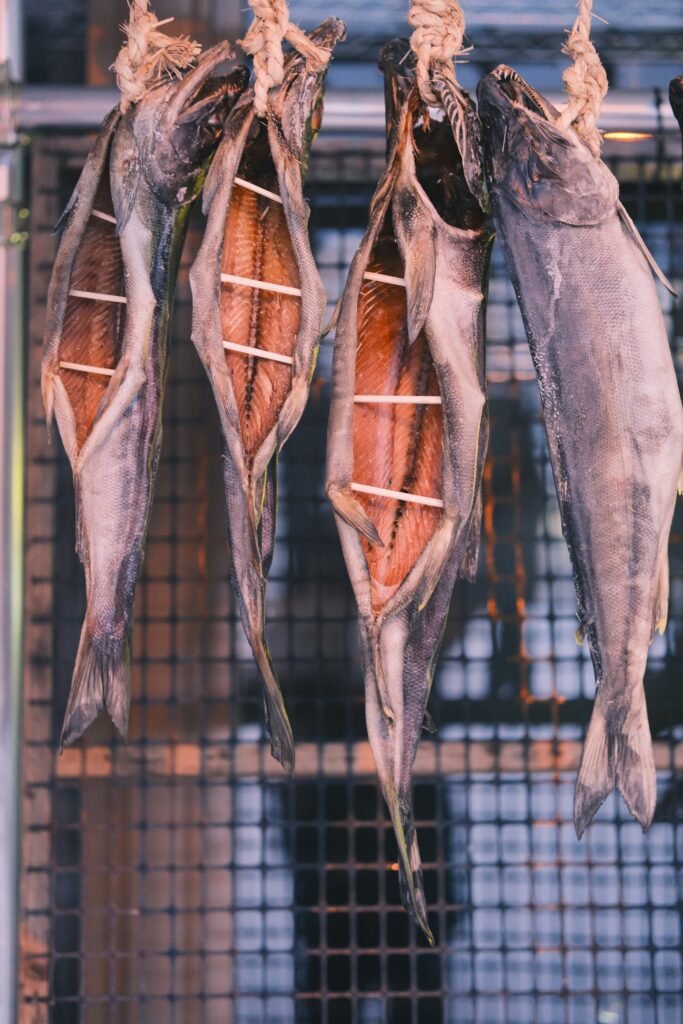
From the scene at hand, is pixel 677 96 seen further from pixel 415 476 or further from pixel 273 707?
pixel 273 707

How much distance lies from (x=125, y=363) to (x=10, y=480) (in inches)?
14.2

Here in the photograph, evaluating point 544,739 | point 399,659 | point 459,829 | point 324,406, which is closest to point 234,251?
point 399,659

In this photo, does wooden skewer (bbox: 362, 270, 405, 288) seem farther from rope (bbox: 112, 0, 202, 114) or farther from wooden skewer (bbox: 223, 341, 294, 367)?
rope (bbox: 112, 0, 202, 114)

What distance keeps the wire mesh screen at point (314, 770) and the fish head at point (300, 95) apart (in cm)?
67

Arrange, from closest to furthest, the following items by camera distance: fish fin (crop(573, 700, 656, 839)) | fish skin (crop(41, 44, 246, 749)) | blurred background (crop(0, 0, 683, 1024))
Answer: fish fin (crop(573, 700, 656, 839))
fish skin (crop(41, 44, 246, 749))
blurred background (crop(0, 0, 683, 1024))

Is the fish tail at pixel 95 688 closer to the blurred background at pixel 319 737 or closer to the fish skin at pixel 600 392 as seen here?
the fish skin at pixel 600 392

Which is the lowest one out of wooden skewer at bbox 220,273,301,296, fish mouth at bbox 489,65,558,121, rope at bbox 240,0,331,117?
wooden skewer at bbox 220,273,301,296

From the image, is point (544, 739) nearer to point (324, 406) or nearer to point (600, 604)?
point (324, 406)

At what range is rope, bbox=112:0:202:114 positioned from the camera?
1.06 meters

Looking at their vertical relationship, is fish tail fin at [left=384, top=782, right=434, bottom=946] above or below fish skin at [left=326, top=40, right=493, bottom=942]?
below

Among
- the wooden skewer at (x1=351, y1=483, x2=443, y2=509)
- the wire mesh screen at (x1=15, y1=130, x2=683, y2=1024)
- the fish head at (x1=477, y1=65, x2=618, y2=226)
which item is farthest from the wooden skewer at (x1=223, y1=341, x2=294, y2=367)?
the wire mesh screen at (x1=15, y1=130, x2=683, y2=1024)

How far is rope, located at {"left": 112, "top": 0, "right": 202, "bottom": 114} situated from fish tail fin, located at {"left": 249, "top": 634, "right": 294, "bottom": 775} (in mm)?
526

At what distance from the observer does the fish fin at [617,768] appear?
0.92 metres

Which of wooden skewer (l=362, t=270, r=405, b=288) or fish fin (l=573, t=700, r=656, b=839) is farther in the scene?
wooden skewer (l=362, t=270, r=405, b=288)
